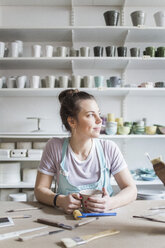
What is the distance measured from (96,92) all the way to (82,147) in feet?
4.39

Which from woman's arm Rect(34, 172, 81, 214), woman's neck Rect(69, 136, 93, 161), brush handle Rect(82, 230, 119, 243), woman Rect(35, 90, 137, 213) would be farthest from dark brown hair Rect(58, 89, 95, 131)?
brush handle Rect(82, 230, 119, 243)

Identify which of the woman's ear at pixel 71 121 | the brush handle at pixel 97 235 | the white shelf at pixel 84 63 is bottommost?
the brush handle at pixel 97 235

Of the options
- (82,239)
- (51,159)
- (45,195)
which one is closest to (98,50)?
(51,159)

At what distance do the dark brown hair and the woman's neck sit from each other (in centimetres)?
13

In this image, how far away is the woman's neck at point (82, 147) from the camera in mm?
1520

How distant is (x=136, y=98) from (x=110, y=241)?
2.31 meters

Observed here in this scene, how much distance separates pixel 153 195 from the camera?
1770 mm

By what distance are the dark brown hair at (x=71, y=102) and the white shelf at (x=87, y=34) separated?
4.17 ft

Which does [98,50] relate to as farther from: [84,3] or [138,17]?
[84,3]

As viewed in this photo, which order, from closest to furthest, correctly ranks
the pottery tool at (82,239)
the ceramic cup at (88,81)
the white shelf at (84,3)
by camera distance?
the pottery tool at (82,239) < the ceramic cup at (88,81) < the white shelf at (84,3)

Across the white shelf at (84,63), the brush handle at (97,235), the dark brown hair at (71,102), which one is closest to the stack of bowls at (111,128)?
the white shelf at (84,63)

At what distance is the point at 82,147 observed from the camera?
4.99 ft

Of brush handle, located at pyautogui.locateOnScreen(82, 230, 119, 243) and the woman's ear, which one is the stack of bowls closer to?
the woman's ear

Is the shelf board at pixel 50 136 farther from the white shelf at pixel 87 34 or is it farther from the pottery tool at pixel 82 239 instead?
the pottery tool at pixel 82 239
